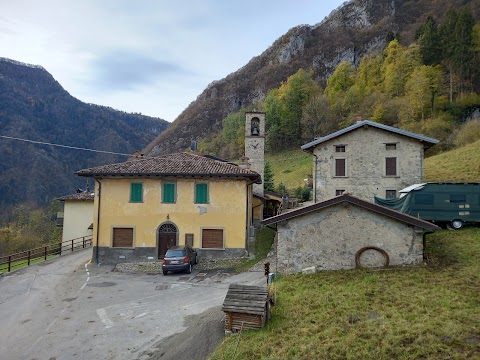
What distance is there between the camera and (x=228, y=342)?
28.0 feet

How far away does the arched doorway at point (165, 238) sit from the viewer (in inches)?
828

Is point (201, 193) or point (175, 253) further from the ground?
point (201, 193)

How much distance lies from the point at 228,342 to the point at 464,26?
57309 millimetres

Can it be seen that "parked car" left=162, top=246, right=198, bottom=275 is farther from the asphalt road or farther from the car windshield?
the asphalt road

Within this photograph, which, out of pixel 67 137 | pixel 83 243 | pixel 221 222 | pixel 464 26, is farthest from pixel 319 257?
pixel 67 137

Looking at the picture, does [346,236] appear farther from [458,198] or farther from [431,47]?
[431,47]

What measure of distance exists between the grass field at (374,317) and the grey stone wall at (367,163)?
442 inches

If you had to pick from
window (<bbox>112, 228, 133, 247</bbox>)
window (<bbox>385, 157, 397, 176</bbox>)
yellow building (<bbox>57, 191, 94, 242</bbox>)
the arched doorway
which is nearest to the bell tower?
window (<bbox>385, 157, 397, 176</bbox>)

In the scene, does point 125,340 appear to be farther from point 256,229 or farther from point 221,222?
point 256,229

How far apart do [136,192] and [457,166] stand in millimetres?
25633

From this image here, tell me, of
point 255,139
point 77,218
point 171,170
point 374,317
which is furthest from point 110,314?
point 77,218

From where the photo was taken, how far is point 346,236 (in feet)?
42.2

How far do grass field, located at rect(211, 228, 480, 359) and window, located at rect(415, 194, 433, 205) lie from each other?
241 inches

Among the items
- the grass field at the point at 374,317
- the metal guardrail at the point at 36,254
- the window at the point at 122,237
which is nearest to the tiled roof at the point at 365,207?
the grass field at the point at 374,317
